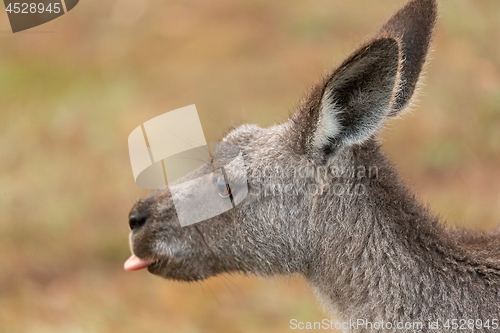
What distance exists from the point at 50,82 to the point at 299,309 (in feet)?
16.3

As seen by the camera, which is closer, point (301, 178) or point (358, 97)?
point (358, 97)

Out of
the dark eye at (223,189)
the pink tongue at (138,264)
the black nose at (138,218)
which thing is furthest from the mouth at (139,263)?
the dark eye at (223,189)

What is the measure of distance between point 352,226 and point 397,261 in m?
0.33

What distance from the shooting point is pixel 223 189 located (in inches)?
132

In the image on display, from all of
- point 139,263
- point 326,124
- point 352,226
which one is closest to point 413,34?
point 326,124

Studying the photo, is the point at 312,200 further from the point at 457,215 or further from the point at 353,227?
the point at 457,215

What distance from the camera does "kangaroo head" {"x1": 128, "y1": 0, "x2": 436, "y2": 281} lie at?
293 cm

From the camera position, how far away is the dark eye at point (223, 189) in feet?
10.9

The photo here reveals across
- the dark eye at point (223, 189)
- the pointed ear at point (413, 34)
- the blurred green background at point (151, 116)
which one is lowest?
the blurred green background at point (151, 116)

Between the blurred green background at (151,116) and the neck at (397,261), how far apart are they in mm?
1363

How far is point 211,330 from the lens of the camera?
17.7 feet

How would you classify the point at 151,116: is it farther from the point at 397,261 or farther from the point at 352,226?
the point at 397,261

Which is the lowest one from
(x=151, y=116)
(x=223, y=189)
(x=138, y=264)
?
(x=151, y=116)

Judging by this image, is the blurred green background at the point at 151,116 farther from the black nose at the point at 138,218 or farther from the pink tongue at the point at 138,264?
the black nose at the point at 138,218
